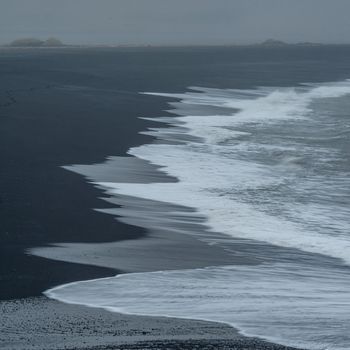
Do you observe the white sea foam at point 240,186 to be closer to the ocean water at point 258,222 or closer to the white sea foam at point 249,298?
the ocean water at point 258,222

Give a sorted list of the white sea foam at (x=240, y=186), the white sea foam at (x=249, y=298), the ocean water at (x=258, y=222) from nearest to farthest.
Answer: the white sea foam at (x=249, y=298), the ocean water at (x=258, y=222), the white sea foam at (x=240, y=186)

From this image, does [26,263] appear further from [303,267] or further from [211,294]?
[303,267]

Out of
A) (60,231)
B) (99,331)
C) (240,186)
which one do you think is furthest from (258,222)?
(99,331)

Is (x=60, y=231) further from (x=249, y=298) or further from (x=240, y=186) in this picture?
(x=240, y=186)

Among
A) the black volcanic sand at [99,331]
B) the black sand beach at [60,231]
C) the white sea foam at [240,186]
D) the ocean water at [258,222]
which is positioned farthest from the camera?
the white sea foam at [240,186]

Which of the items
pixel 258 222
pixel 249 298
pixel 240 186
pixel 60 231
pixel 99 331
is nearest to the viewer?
pixel 99 331

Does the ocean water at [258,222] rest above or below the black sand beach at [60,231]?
below

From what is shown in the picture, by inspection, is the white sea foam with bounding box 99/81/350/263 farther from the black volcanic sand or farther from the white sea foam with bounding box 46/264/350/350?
the black volcanic sand

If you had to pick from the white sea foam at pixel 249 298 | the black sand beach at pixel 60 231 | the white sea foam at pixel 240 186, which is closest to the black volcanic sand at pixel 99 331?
the black sand beach at pixel 60 231
